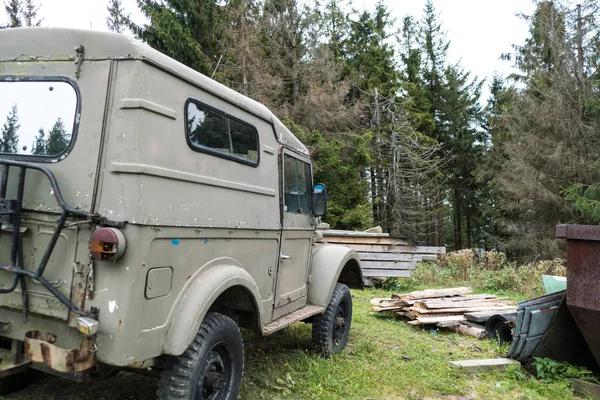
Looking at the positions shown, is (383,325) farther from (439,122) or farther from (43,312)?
(439,122)

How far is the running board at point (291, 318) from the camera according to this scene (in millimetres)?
3975

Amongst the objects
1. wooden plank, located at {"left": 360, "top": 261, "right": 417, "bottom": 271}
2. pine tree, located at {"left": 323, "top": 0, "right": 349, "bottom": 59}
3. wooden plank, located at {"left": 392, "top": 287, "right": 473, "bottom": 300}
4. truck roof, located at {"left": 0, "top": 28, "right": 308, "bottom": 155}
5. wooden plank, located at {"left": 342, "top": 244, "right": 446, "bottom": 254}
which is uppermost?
pine tree, located at {"left": 323, "top": 0, "right": 349, "bottom": 59}

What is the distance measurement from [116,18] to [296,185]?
15.6 meters

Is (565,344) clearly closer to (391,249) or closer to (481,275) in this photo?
(391,249)

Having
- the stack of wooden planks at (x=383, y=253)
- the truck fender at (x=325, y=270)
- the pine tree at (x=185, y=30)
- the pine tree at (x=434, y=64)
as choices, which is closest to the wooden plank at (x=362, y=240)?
the stack of wooden planks at (x=383, y=253)

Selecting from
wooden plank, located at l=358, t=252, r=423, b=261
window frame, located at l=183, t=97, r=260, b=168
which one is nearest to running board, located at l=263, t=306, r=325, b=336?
window frame, located at l=183, t=97, r=260, b=168

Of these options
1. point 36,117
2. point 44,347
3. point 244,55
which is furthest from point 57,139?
point 244,55

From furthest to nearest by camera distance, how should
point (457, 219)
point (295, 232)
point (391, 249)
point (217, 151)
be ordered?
point (457, 219) < point (391, 249) < point (295, 232) < point (217, 151)

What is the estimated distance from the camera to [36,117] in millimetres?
2836

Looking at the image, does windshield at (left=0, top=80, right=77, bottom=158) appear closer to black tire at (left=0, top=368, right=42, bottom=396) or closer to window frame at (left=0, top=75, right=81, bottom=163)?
window frame at (left=0, top=75, right=81, bottom=163)

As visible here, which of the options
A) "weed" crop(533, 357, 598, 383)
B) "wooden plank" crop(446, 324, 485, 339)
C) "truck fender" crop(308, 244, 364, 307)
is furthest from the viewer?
"wooden plank" crop(446, 324, 485, 339)

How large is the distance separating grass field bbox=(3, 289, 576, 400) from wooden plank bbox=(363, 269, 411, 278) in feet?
16.4

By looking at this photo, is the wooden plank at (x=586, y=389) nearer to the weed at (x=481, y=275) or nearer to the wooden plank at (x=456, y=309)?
the wooden plank at (x=456, y=309)

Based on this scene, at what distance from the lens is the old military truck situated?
8.20 feet
